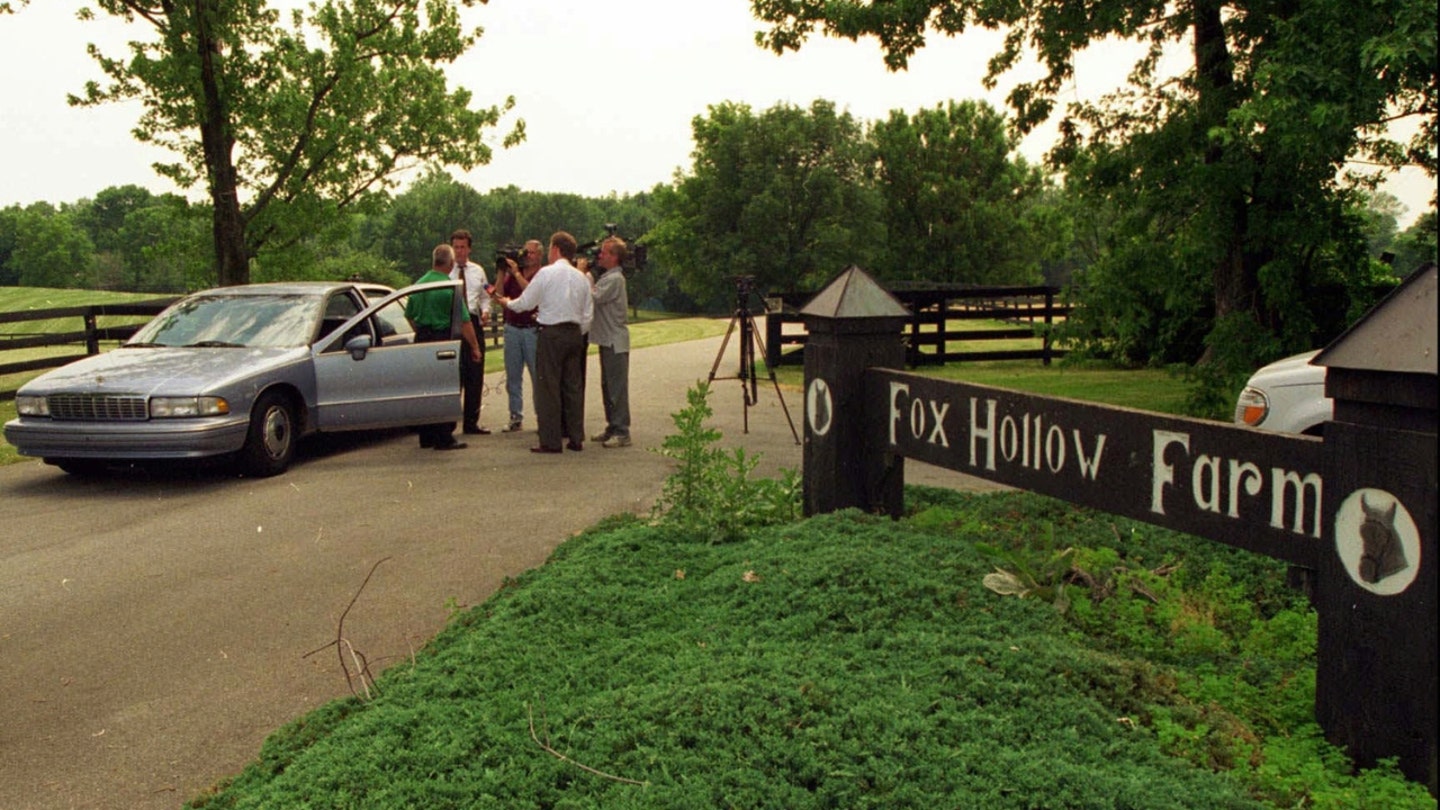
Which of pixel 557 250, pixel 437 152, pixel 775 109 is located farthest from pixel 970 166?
pixel 557 250

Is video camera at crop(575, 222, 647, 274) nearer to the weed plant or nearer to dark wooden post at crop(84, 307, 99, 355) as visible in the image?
the weed plant

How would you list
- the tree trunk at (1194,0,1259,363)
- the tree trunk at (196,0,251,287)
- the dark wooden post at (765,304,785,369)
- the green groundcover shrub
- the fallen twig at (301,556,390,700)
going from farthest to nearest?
the tree trunk at (196,0,251,287), the dark wooden post at (765,304,785,369), the tree trunk at (1194,0,1259,363), the fallen twig at (301,556,390,700), the green groundcover shrub

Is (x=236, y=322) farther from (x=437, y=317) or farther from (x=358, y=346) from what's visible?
(x=437, y=317)

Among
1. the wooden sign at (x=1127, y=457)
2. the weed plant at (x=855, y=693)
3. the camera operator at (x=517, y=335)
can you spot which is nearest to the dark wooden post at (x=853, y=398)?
the wooden sign at (x=1127, y=457)

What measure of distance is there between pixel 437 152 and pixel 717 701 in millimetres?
30327

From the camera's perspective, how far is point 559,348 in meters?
10.8

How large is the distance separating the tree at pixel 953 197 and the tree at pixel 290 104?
121 feet

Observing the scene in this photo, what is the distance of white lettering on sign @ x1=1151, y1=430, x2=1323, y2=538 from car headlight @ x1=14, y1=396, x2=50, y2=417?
8592mm

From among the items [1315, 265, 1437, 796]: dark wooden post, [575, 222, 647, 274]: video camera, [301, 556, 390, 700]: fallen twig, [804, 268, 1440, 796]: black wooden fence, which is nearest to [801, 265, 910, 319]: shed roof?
[804, 268, 1440, 796]: black wooden fence

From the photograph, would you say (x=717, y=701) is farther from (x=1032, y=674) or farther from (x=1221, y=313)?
(x=1221, y=313)

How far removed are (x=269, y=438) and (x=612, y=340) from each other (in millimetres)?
3213

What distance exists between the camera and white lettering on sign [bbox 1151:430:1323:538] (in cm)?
344

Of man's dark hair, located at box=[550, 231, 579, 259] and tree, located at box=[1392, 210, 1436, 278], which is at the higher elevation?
man's dark hair, located at box=[550, 231, 579, 259]

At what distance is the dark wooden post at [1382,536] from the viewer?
2.97 m
